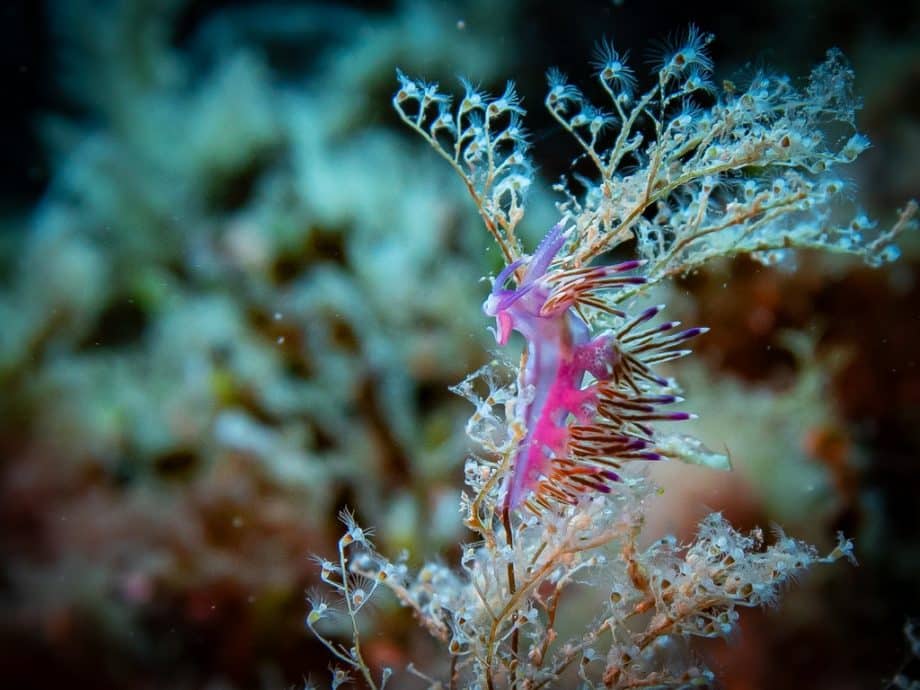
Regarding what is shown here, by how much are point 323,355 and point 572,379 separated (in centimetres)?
255

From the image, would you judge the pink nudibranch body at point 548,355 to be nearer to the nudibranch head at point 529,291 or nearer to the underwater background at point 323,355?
the nudibranch head at point 529,291

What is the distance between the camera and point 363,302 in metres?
3.86

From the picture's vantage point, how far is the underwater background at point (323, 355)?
3.23 metres

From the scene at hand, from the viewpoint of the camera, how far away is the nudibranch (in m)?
1.35

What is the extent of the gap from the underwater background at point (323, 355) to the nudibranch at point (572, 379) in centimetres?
143

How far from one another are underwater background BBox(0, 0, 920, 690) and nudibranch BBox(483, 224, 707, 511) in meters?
1.43

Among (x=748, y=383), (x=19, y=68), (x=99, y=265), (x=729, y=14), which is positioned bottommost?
(x=748, y=383)

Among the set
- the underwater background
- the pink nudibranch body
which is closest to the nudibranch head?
the pink nudibranch body

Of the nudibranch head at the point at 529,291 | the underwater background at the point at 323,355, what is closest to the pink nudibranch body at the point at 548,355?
the nudibranch head at the point at 529,291

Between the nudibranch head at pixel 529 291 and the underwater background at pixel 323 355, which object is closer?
the nudibranch head at pixel 529 291

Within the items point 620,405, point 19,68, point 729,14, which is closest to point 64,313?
point 19,68

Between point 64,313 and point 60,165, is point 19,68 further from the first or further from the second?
point 64,313

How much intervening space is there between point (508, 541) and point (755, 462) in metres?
2.47

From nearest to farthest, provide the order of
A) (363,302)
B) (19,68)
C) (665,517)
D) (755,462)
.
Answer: (665,517)
(755,462)
(363,302)
(19,68)
